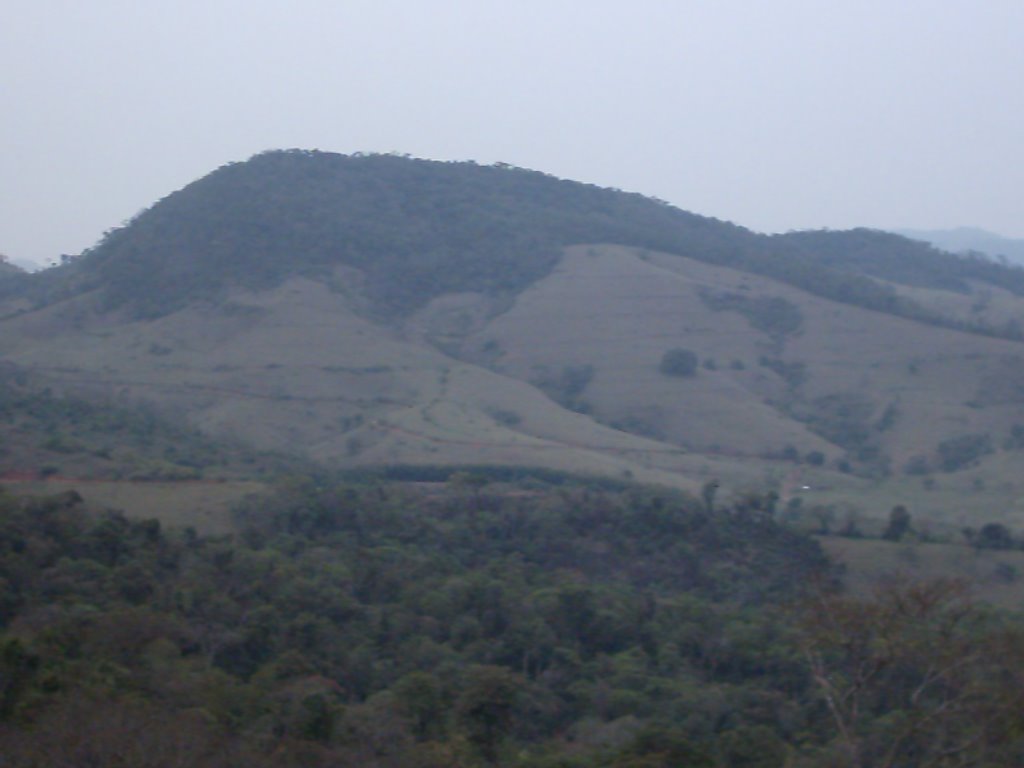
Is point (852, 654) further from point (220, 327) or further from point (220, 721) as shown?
point (220, 327)

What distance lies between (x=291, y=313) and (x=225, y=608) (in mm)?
33813

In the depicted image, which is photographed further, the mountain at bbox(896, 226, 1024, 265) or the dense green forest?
the mountain at bbox(896, 226, 1024, 265)

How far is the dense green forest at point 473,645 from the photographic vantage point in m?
11.6

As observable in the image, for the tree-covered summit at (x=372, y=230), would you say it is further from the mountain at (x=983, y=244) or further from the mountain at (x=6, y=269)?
the mountain at (x=983, y=244)

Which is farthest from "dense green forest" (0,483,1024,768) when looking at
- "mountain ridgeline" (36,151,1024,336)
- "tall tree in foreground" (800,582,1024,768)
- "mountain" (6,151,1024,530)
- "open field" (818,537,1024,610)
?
"mountain ridgeline" (36,151,1024,336)

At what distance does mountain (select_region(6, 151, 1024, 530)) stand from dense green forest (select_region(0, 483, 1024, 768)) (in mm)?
8723

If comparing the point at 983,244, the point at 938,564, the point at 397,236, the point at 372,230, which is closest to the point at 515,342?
the point at 397,236

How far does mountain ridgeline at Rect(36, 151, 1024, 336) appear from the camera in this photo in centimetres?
5484

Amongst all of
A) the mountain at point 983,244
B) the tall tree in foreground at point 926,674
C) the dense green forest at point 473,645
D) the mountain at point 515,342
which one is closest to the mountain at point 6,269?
the mountain at point 515,342

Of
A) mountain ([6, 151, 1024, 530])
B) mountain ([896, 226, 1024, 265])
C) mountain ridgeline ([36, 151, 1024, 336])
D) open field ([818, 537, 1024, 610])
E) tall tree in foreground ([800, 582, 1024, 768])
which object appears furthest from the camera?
mountain ([896, 226, 1024, 265])

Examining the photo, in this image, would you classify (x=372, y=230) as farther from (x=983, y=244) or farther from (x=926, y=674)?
(x=983, y=244)

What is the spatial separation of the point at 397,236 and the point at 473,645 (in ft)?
151

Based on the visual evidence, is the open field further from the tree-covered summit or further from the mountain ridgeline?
the tree-covered summit

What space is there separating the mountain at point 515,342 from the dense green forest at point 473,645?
8723 mm
